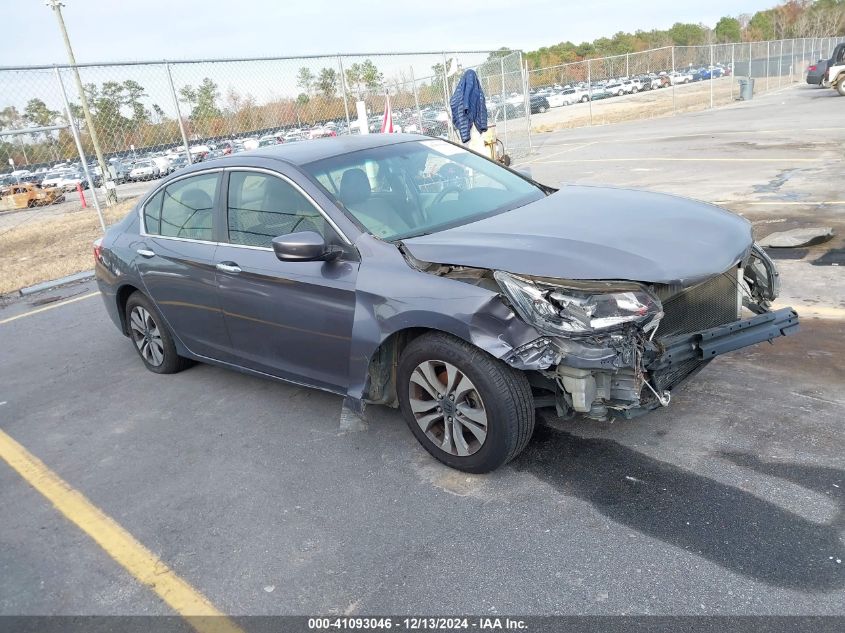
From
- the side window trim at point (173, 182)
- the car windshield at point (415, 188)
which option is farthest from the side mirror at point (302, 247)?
the side window trim at point (173, 182)

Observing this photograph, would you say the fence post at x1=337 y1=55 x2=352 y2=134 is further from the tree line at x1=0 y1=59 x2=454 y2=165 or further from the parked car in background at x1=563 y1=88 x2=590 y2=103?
the parked car in background at x1=563 y1=88 x2=590 y2=103

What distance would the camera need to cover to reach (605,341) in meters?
3.05

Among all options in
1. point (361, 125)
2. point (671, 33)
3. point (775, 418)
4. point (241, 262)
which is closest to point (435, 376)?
point (241, 262)

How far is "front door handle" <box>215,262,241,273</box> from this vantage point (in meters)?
4.26

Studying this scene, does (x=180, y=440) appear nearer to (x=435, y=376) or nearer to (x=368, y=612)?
(x=435, y=376)

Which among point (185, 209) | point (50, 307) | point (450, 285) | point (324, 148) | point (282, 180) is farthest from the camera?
point (50, 307)

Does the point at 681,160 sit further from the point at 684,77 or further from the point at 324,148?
the point at 684,77

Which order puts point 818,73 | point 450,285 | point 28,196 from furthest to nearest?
point 818,73 → point 28,196 → point 450,285

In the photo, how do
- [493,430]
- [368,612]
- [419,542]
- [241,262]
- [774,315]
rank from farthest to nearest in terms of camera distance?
1. [241,262]
2. [774,315]
3. [493,430]
4. [419,542]
5. [368,612]

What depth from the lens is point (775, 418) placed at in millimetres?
3674

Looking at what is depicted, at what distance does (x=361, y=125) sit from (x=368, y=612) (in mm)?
11384

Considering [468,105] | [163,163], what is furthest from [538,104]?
[163,163]

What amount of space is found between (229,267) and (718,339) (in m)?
2.85

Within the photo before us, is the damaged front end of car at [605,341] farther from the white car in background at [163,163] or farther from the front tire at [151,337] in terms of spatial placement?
the white car in background at [163,163]
